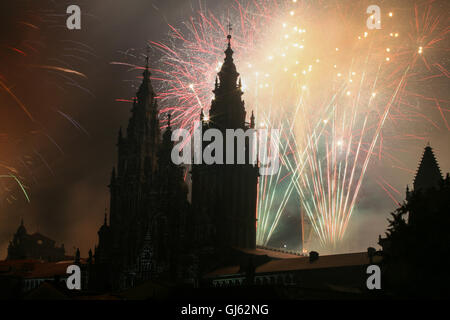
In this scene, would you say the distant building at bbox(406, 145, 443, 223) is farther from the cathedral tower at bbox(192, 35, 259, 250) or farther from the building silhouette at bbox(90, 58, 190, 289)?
the building silhouette at bbox(90, 58, 190, 289)

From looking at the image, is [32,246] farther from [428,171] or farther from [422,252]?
[422,252]

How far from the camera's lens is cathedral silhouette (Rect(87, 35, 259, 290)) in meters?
70.4

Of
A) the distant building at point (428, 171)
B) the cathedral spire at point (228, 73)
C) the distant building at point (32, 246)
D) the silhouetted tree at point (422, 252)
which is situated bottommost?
the silhouetted tree at point (422, 252)

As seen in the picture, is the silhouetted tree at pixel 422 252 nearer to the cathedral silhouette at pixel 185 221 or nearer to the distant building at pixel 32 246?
the cathedral silhouette at pixel 185 221

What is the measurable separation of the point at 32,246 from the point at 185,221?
73287 millimetres

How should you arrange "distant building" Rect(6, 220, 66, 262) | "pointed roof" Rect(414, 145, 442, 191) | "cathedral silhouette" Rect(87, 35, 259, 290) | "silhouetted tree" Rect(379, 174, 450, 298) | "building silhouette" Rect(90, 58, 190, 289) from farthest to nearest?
"distant building" Rect(6, 220, 66, 262), "building silhouette" Rect(90, 58, 190, 289), "cathedral silhouette" Rect(87, 35, 259, 290), "pointed roof" Rect(414, 145, 442, 191), "silhouetted tree" Rect(379, 174, 450, 298)

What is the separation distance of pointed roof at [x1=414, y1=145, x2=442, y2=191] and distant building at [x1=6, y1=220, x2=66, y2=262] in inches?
3494

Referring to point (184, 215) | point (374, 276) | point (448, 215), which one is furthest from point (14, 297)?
point (448, 215)

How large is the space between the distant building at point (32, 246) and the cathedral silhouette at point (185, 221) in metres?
57.0

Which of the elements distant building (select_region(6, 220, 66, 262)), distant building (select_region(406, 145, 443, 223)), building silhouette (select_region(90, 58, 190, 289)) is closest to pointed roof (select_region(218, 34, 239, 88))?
building silhouette (select_region(90, 58, 190, 289))

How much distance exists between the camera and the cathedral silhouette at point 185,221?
70.4 metres

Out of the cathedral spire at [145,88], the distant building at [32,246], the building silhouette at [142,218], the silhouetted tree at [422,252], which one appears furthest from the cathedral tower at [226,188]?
the distant building at [32,246]

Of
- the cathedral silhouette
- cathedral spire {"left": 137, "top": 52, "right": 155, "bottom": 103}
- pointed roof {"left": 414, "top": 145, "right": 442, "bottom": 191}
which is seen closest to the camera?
Answer: pointed roof {"left": 414, "top": 145, "right": 442, "bottom": 191}

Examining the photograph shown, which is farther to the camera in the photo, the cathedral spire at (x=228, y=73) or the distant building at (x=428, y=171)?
the cathedral spire at (x=228, y=73)
